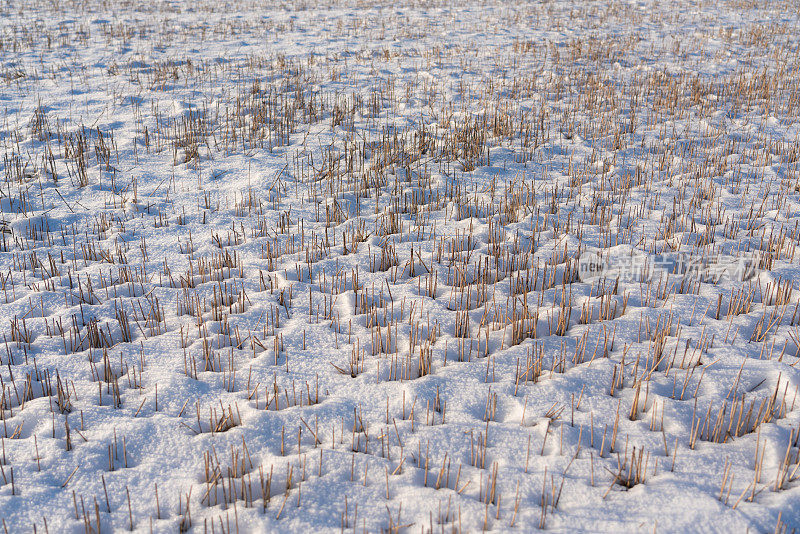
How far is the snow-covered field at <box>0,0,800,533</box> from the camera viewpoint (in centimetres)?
277

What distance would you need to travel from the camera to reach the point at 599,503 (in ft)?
8.76

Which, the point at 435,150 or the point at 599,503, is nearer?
the point at 599,503

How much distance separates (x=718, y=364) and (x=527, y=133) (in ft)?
15.8

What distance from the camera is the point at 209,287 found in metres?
4.61

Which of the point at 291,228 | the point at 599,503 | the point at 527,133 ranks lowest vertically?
the point at 599,503

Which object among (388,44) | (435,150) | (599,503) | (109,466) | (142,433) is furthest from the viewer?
(388,44)

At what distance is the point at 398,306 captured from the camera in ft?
14.3

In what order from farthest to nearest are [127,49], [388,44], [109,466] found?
1. [388,44]
2. [127,49]
3. [109,466]

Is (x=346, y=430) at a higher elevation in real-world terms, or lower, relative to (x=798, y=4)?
lower

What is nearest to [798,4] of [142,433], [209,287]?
[209,287]

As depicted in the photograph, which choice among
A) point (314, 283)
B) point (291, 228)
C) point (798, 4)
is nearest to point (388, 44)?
point (291, 228)

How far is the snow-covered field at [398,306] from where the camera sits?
9.10 ft

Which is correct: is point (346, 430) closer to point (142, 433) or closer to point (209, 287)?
point (142, 433)

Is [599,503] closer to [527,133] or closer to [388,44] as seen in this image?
[527,133]
